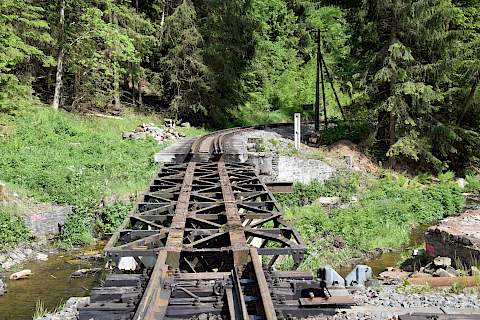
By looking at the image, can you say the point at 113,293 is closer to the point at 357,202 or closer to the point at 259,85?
the point at 357,202

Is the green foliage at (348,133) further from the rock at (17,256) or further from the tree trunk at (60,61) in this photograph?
the rock at (17,256)

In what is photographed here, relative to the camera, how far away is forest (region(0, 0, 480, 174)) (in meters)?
21.8

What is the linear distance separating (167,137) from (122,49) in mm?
4705

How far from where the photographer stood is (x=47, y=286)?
11.0 metres

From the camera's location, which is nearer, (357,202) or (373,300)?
(373,300)

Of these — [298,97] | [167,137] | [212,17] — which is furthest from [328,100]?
[167,137]

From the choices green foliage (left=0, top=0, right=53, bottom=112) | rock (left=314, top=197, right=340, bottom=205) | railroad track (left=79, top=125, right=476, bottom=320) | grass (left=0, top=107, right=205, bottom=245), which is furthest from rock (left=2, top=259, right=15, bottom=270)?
rock (left=314, top=197, right=340, bottom=205)

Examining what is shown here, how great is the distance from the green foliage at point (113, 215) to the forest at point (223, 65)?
6.43 meters

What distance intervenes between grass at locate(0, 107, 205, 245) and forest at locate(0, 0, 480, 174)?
3.87 feet

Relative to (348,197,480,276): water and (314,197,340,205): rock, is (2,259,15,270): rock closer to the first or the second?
(348,197,480,276): water

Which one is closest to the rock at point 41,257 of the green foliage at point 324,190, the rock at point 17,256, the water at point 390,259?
the rock at point 17,256

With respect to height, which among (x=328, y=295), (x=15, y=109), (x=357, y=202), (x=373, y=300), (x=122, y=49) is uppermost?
(x=122, y=49)

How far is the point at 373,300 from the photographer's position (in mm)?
5820

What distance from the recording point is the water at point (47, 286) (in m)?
9.55
